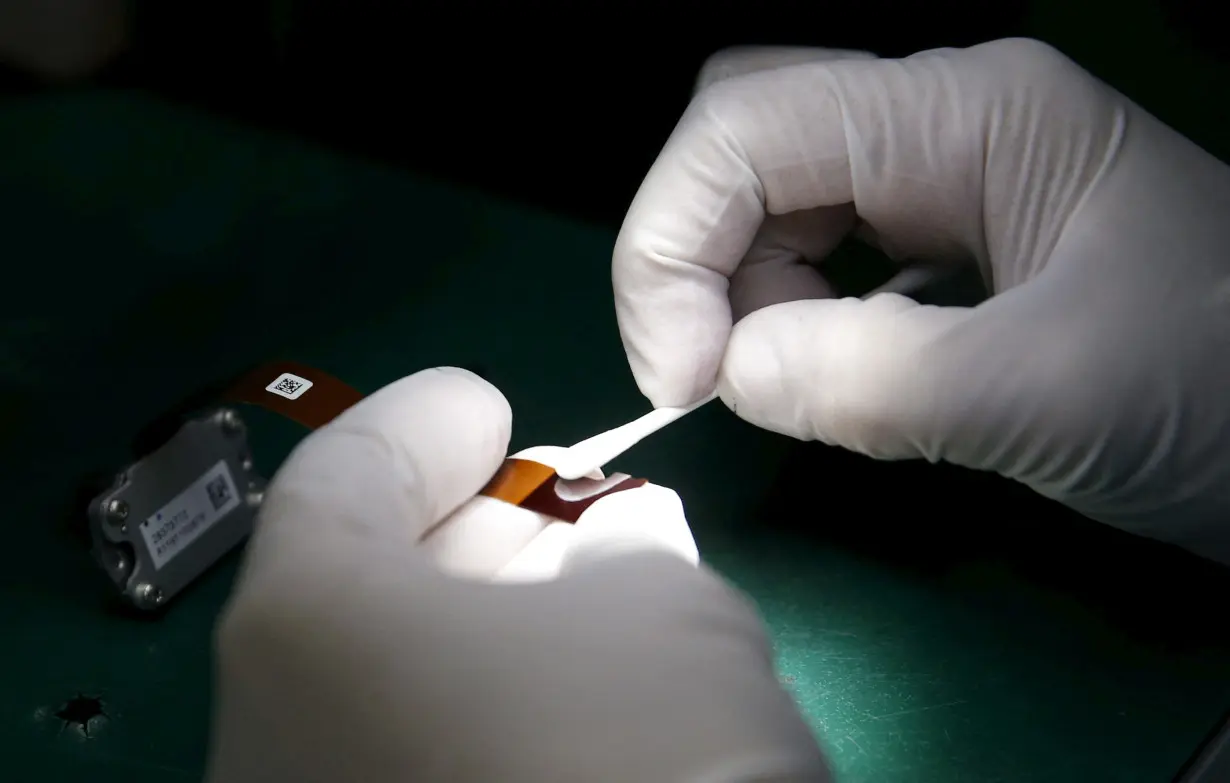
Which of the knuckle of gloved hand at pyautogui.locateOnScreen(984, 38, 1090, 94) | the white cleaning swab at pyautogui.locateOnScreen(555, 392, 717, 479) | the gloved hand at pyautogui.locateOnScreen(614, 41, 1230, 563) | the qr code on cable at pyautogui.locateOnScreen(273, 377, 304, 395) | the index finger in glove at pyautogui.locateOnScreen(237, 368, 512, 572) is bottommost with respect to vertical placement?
the qr code on cable at pyautogui.locateOnScreen(273, 377, 304, 395)

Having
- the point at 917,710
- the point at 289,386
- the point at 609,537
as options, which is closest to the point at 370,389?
the point at 289,386

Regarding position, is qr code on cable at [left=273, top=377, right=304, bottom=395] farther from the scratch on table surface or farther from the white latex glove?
the scratch on table surface

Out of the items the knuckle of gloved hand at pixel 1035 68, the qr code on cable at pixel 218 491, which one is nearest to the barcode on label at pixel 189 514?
the qr code on cable at pixel 218 491

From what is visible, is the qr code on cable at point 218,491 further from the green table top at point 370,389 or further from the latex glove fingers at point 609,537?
the latex glove fingers at point 609,537

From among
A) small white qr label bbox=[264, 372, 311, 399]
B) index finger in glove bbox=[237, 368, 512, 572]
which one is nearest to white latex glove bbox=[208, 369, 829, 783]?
index finger in glove bbox=[237, 368, 512, 572]

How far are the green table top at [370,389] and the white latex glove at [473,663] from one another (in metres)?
0.21

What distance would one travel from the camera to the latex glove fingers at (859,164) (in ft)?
2.31

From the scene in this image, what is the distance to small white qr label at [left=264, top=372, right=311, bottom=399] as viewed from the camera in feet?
2.43

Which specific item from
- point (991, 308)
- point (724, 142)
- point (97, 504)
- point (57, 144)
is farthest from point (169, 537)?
point (991, 308)

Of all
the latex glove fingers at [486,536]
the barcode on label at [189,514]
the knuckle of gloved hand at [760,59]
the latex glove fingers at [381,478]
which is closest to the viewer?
the latex glove fingers at [381,478]

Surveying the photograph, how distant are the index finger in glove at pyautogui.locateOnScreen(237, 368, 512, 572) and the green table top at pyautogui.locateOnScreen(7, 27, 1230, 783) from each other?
199 millimetres

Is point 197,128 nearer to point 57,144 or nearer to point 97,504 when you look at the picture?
point 57,144

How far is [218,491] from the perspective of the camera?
2.59 feet

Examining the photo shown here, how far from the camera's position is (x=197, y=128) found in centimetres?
76
